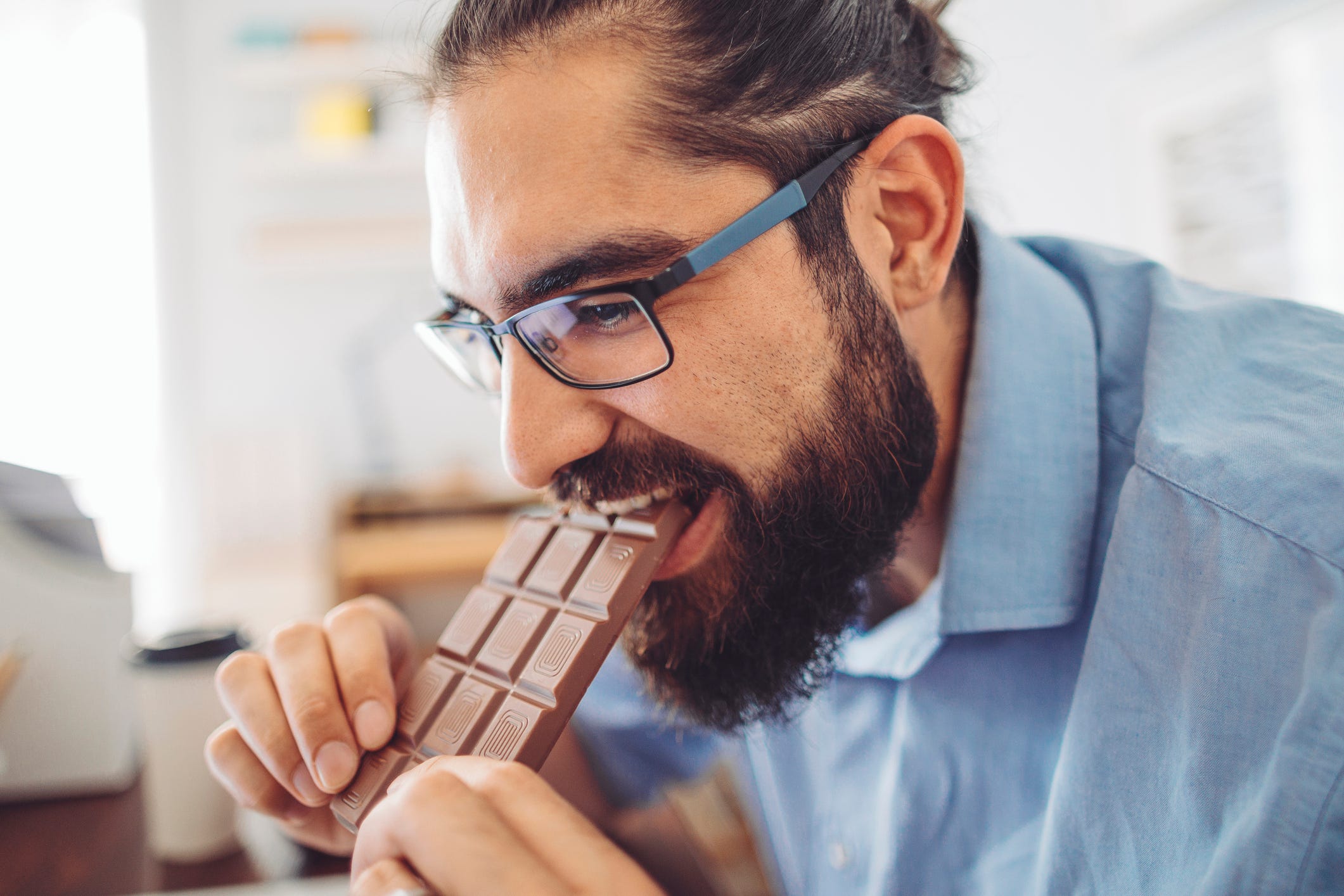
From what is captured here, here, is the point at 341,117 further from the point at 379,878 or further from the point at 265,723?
the point at 379,878

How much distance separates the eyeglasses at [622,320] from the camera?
750mm

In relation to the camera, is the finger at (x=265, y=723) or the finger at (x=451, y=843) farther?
the finger at (x=265, y=723)

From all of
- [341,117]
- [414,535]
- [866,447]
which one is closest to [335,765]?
[866,447]

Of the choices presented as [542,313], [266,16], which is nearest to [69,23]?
[266,16]

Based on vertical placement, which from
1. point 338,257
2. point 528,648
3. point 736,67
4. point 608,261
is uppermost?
point 736,67

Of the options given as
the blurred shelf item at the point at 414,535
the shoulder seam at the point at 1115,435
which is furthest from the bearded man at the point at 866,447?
the blurred shelf item at the point at 414,535

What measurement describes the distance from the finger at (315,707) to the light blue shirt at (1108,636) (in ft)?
1.65

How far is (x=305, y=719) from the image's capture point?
749 mm

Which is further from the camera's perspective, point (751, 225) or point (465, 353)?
point (465, 353)

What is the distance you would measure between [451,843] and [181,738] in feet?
1.67

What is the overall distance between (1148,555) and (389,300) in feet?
11.4

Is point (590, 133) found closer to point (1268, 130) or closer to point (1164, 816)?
point (1164, 816)

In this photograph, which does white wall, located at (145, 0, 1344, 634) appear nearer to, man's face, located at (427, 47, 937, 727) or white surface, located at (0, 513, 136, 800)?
man's face, located at (427, 47, 937, 727)

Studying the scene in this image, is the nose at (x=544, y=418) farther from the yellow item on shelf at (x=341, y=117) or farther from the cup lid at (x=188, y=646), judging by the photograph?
the yellow item on shelf at (x=341, y=117)
